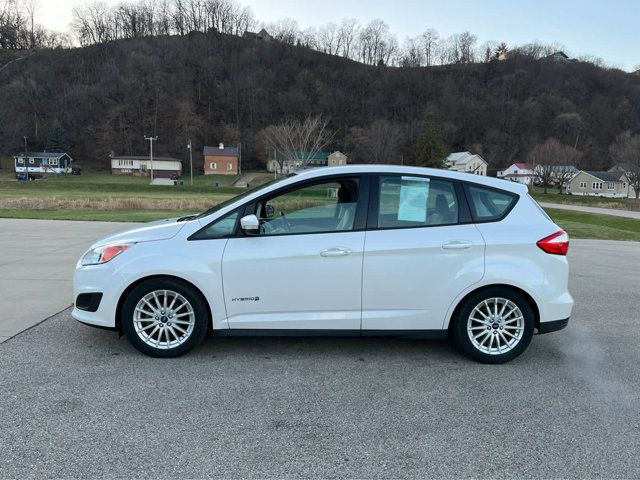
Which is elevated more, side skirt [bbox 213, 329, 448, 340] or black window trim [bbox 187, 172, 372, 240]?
black window trim [bbox 187, 172, 372, 240]

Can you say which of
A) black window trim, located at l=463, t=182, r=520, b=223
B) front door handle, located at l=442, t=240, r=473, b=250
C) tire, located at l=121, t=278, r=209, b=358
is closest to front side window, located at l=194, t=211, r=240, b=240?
tire, located at l=121, t=278, r=209, b=358

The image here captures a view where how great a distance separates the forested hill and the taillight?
288ft

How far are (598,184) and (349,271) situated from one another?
99271 mm

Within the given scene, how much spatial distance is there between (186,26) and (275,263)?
148 m

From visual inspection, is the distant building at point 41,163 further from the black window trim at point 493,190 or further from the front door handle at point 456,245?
the front door handle at point 456,245

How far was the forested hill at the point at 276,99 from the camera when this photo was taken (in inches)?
4067

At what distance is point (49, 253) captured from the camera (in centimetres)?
946

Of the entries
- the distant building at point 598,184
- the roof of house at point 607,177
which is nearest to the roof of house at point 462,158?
the distant building at point 598,184

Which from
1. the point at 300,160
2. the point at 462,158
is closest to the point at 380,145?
the point at 300,160

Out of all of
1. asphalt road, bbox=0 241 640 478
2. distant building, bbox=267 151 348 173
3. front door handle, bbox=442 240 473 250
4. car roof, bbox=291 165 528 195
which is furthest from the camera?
distant building, bbox=267 151 348 173

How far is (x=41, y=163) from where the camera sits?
294ft

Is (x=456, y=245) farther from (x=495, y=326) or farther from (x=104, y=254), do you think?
(x=104, y=254)

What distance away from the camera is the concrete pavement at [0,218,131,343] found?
5.54 meters

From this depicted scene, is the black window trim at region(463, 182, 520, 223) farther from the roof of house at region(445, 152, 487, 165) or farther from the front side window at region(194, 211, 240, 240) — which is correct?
the roof of house at region(445, 152, 487, 165)
